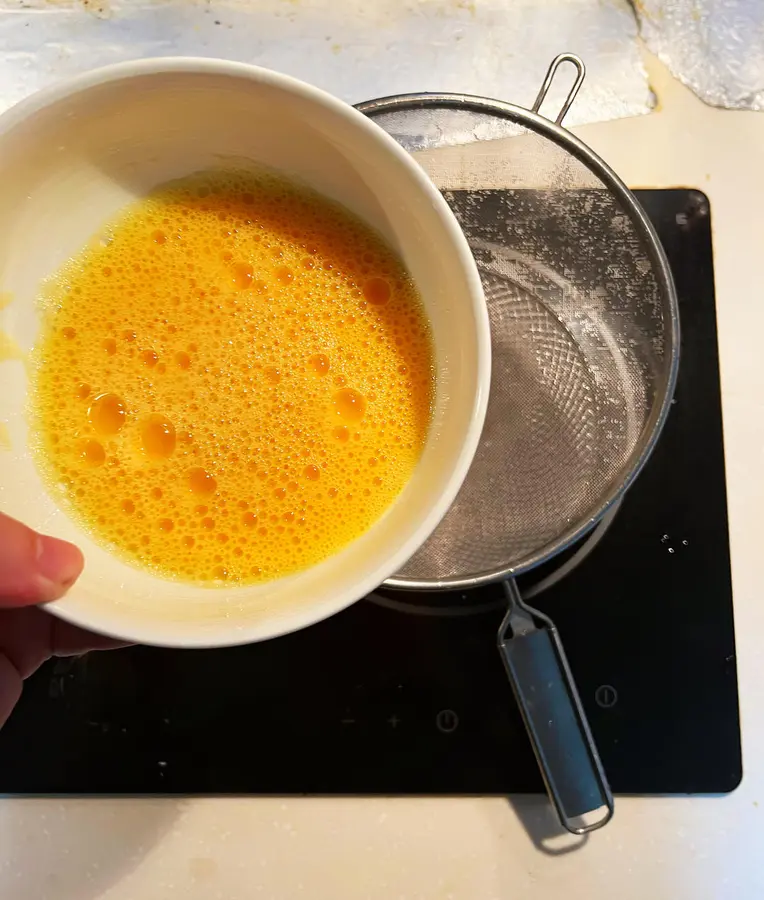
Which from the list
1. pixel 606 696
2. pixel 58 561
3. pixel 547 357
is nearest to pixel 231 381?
pixel 58 561

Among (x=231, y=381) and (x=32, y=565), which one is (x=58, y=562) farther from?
(x=231, y=381)

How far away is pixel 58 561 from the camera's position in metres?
0.39

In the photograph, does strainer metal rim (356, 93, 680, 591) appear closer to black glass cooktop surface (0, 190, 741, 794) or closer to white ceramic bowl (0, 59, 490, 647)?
black glass cooktop surface (0, 190, 741, 794)

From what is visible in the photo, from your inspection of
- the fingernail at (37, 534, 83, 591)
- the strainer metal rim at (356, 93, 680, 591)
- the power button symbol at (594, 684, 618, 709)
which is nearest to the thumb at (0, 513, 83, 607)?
the fingernail at (37, 534, 83, 591)

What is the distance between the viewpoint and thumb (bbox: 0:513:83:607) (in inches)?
14.4

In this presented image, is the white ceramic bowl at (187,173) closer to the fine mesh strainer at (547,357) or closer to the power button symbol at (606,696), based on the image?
the fine mesh strainer at (547,357)

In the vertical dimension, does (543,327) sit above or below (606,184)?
below

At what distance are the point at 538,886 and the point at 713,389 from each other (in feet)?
1.93

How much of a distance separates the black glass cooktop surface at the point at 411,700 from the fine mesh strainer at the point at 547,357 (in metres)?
0.06

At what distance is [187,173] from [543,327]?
0.43 m

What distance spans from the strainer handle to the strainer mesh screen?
107 millimetres

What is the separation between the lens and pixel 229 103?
44 cm

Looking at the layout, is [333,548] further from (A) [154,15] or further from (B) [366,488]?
(A) [154,15]

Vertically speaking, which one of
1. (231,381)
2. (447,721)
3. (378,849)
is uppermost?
(231,381)
